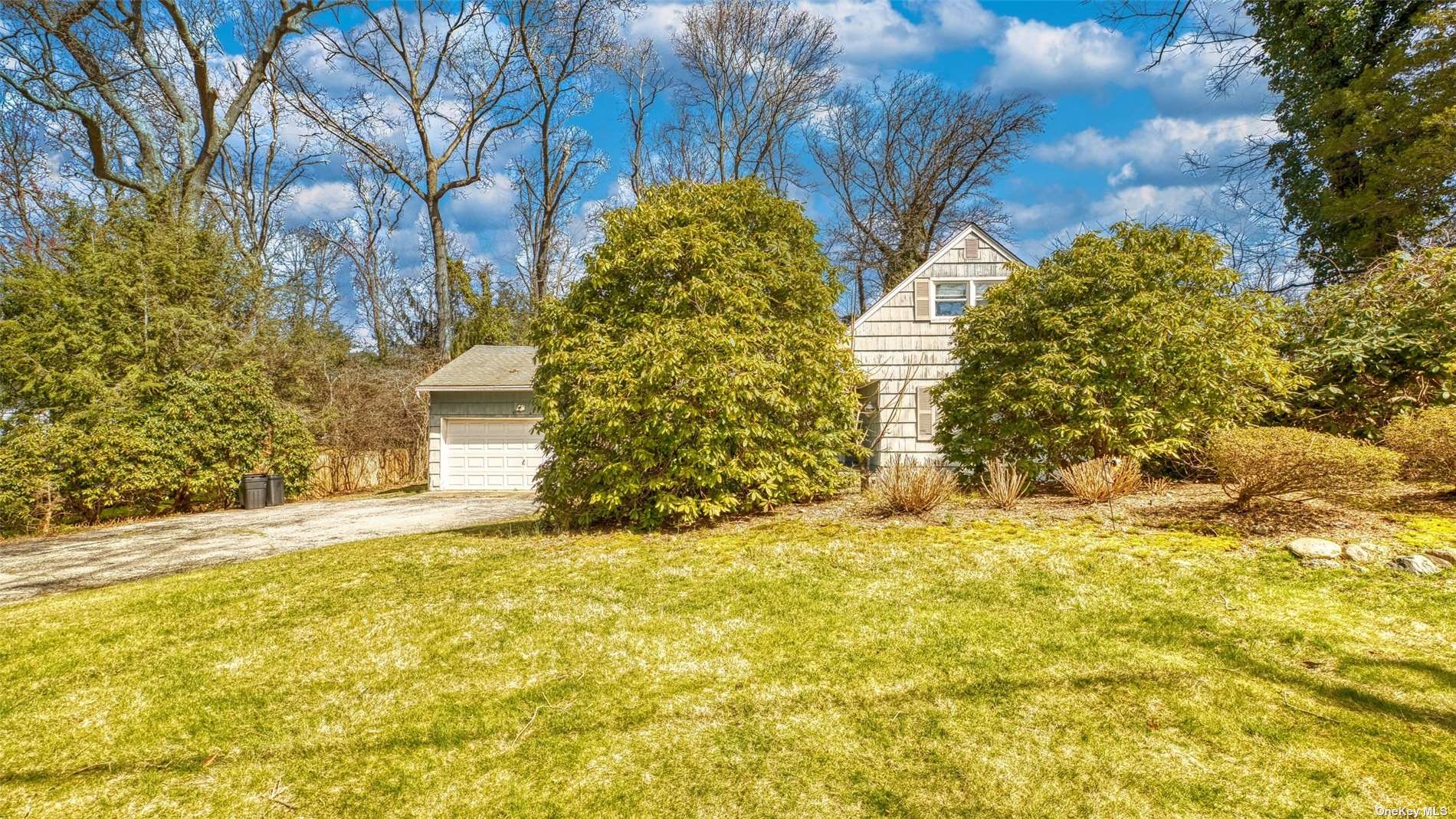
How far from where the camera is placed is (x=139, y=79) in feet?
50.5

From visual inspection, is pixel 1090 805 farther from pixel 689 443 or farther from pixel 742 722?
pixel 689 443

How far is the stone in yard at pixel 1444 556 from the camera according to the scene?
4051mm

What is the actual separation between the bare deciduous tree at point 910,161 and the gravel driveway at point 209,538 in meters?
17.5

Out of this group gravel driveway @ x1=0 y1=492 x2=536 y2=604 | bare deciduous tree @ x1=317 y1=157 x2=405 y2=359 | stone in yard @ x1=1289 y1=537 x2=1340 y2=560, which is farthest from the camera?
bare deciduous tree @ x1=317 y1=157 x2=405 y2=359

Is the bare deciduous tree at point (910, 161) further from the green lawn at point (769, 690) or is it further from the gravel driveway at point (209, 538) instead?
the green lawn at point (769, 690)

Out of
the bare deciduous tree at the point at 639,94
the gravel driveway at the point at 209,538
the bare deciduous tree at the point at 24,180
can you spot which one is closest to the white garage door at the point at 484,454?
the gravel driveway at the point at 209,538

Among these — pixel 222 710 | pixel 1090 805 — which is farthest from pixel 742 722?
pixel 222 710

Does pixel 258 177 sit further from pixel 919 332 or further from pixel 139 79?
pixel 919 332

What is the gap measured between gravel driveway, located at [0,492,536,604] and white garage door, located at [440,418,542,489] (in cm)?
204

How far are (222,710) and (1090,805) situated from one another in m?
4.31

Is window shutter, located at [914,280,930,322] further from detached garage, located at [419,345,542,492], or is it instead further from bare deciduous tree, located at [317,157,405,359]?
bare deciduous tree, located at [317,157,405,359]

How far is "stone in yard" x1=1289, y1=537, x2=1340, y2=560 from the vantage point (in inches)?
173

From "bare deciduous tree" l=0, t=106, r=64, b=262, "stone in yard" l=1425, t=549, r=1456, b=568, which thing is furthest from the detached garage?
"stone in yard" l=1425, t=549, r=1456, b=568

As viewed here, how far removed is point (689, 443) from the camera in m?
6.43
